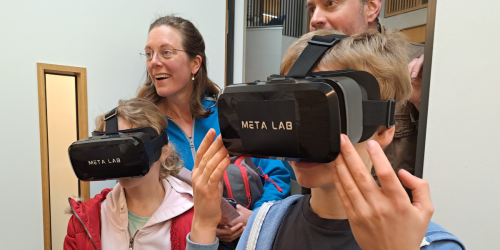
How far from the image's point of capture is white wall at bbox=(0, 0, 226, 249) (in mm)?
1479

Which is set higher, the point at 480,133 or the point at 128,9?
the point at 128,9

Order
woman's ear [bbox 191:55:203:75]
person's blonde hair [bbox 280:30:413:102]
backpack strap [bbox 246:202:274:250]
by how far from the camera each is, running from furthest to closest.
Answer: woman's ear [bbox 191:55:203:75] → backpack strap [bbox 246:202:274:250] → person's blonde hair [bbox 280:30:413:102]

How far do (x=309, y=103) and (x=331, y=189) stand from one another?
0.29 metres

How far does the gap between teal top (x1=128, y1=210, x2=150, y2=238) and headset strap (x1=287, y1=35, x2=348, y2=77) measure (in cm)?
91

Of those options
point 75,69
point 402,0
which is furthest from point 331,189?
point 75,69

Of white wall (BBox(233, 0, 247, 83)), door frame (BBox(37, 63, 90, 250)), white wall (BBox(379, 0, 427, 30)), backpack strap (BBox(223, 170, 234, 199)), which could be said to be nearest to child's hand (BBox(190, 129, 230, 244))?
backpack strap (BBox(223, 170, 234, 199))

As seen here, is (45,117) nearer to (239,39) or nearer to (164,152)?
(164,152)

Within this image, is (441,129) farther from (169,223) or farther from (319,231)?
(169,223)

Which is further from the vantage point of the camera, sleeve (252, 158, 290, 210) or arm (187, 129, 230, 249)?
sleeve (252, 158, 290, 210)

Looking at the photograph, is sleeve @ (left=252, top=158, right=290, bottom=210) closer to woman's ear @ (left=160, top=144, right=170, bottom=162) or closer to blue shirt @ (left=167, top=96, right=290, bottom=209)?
blue shirt @ (left=167, top=96, right=290, bottom=209)

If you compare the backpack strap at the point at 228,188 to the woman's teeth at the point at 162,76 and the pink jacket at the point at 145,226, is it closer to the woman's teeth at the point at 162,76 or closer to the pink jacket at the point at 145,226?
the pink jacket at the point at 145,226

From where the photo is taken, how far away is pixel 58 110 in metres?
1.66

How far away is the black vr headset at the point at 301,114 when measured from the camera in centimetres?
47

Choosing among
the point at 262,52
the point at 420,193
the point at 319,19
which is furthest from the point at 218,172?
the point at 262,52
